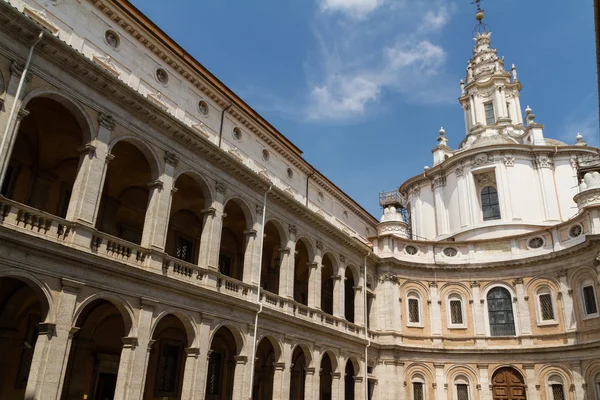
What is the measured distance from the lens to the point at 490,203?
37250 mm

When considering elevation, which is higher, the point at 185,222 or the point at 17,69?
the point at 17,69

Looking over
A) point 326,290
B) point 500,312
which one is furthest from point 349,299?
point 500,312

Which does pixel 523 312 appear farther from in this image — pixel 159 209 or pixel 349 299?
pixel 159 209

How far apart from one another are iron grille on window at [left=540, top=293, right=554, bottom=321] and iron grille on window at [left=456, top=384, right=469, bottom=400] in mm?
6187

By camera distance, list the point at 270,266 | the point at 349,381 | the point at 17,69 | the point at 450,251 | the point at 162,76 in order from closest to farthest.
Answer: the point at 17,69 → the point at 162,76 → the point at 270,266 → the point at 349,381 → the point at 450,251

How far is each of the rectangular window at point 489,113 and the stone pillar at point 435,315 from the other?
681 inches

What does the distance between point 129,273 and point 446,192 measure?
94.2 feet

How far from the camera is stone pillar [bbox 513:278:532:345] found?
3050cm

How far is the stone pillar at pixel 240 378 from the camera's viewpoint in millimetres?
19703

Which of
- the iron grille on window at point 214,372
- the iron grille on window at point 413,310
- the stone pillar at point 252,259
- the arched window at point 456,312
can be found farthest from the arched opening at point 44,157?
the arched window at point 456,312

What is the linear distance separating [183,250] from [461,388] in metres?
19.0

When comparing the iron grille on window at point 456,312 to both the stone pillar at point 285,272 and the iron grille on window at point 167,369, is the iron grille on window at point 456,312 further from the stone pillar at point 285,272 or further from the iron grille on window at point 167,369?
the iron grille on window at point 167,369

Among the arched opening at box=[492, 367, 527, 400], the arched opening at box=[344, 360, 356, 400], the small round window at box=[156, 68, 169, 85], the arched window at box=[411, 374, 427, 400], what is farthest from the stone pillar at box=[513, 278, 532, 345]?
the small round window at box=[156, 68, 169, 85]

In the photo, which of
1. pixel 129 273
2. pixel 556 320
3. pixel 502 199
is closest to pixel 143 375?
pixel 129 273
